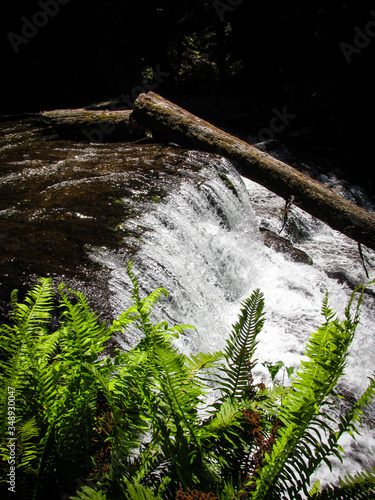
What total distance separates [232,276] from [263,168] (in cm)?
216

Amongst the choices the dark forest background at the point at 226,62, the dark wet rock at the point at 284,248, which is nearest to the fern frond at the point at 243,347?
the dark wet rock at the point at 284,248

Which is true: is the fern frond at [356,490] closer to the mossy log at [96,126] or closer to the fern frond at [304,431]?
the fern frond at [304,431]

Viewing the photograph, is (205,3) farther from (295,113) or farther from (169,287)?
(169,287)

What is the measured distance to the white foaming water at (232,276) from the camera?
3.22m

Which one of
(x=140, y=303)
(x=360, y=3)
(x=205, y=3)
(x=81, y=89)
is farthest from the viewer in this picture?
(x=205, y=3)

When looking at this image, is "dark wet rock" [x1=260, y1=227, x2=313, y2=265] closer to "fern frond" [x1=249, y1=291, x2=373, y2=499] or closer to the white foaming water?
the white foaming water

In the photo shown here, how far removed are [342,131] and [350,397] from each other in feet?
30.0

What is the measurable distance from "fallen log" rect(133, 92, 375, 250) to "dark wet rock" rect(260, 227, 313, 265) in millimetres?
875

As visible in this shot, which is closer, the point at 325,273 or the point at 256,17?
the point at 325,273

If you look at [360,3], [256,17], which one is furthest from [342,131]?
[256,17]

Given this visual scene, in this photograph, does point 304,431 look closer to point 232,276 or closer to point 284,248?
point 232,276

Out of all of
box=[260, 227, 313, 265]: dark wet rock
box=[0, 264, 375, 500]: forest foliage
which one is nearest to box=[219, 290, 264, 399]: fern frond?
box=[0, 264, 375, 500]: forest foliage

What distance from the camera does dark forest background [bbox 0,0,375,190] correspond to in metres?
8.99

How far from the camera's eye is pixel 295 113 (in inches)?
461
